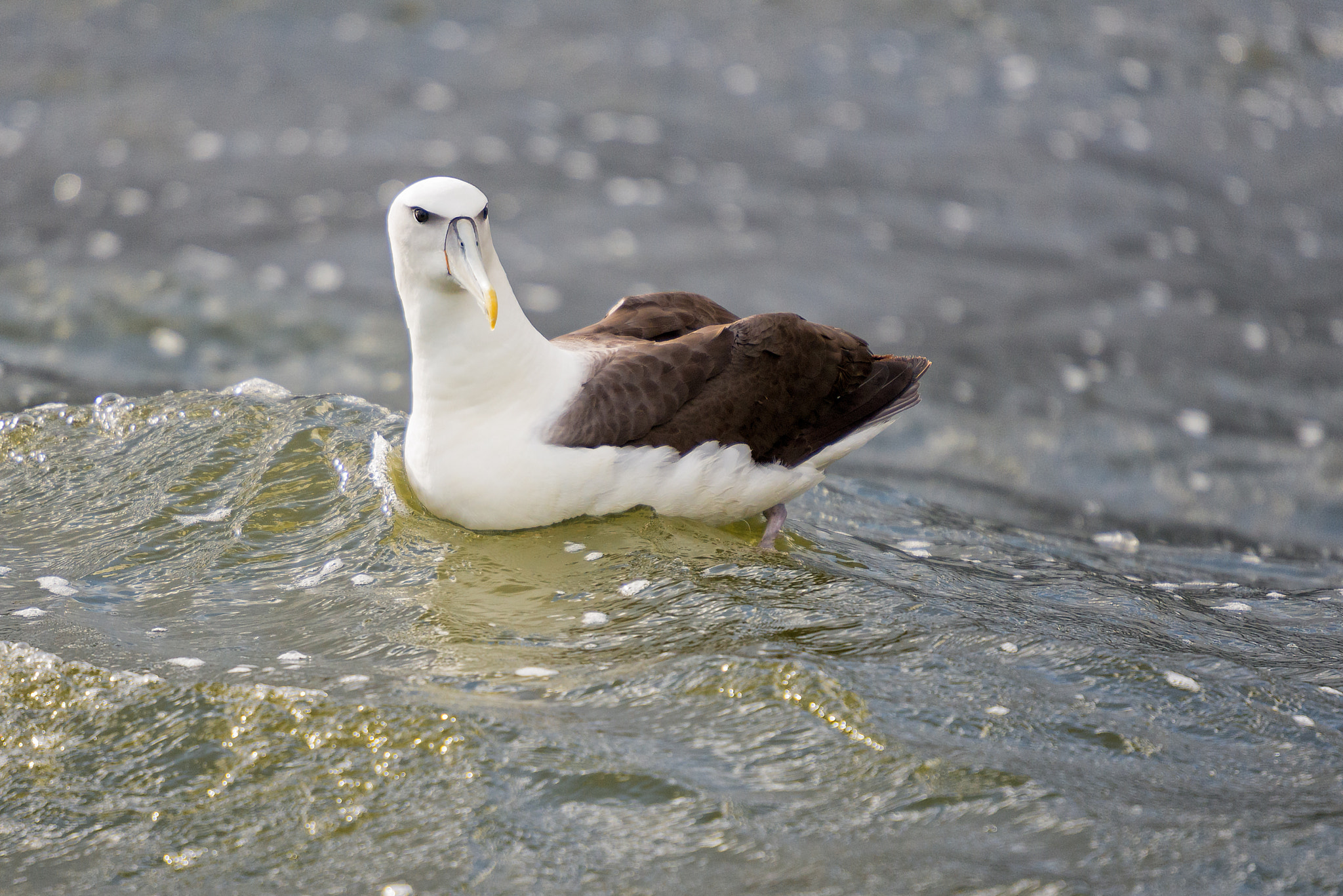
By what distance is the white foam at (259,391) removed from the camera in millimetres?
7027

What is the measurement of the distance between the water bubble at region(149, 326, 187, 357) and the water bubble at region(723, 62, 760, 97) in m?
7.49

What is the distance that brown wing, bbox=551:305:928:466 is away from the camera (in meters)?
5.27

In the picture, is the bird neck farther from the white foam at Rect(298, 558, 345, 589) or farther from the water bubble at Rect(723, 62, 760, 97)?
the water bubble at Rect(723, 62, 760, 97)

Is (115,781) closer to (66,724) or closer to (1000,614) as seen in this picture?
(66,724)

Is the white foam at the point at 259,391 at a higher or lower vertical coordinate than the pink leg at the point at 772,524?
higher

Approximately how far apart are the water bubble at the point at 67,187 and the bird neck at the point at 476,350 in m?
9.18

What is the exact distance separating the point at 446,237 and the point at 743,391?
4.44ft

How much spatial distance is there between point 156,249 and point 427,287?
786 cm

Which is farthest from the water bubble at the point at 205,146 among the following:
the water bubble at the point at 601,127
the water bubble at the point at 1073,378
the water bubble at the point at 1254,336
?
A: the water bubble at the point at 1254,336

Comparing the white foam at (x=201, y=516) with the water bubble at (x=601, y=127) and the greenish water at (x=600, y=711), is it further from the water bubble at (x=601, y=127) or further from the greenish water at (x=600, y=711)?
the water bubble at (x=601, y=127)

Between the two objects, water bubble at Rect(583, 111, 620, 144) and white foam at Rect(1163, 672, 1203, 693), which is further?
water bubble at Rect(583, 111, 620, 144)

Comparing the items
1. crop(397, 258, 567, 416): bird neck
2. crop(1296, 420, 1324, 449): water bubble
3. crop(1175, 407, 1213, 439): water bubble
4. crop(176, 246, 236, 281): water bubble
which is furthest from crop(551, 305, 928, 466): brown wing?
crop(176, 246, 236, 281): water bubble

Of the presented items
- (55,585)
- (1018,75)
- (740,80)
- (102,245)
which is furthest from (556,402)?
(1018,75)

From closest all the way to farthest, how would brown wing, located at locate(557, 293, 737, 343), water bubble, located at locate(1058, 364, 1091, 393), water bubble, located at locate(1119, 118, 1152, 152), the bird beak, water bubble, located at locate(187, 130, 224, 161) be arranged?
the bird beak < brown wing, located at locate(557, 293, 737, 343) < water bubble, located at locate(1058, 364, 1091, 393) < water bubble, located at locate(187, 130, 224, 161) < water bubble, located at locate(1119, 118, 1152, 152)
